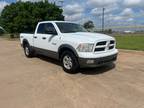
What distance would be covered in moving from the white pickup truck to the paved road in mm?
503

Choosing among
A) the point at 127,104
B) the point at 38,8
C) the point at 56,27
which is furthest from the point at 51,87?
the point at 38,8

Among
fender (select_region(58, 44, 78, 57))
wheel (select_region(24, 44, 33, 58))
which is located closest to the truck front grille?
fender (select_region(58, 44, 78, 57))

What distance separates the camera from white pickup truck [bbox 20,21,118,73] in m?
7.43

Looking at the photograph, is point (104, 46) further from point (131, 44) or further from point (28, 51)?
point (131, 44)

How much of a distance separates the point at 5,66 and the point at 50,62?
2027 millimetres

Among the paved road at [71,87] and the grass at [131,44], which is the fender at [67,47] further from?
the grass at [131,44]

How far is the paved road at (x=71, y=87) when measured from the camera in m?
5.29

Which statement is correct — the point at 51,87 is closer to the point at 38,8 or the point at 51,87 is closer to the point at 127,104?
the point at 127,104

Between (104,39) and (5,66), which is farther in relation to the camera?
(5,66)

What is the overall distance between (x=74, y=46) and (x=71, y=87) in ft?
5.57

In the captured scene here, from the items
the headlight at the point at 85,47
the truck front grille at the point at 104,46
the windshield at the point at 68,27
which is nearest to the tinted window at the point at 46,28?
the windshield at the point at 68,27

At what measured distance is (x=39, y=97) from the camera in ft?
18.6

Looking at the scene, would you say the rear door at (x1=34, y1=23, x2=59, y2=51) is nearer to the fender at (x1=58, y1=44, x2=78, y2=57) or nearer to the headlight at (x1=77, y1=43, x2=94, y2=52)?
the fender at (x1=58, y1=44, x2=78, y2=57)

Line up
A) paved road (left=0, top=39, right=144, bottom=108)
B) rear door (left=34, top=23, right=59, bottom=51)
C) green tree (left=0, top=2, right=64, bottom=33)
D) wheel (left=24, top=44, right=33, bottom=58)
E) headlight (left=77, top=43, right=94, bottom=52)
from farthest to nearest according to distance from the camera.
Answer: green tree (left=0, top=2, right=64, bottom=33)
wheel (left=24, top=44, right=33, bottom=58)
rear door (left=34, top=23, right=59, bottom=51)
headlight (left=77, top=43, right=94, bottom=52)
paved road (left=0, top=39, right=144, bottom=108)
